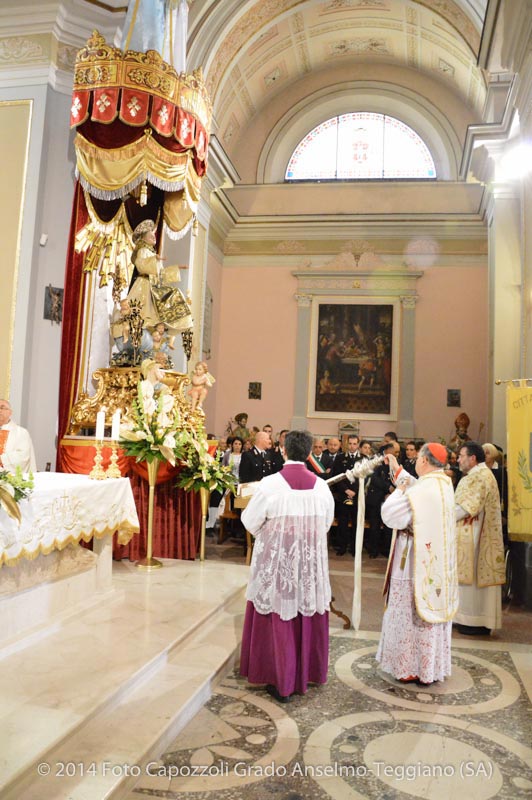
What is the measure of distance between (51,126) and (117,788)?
7194 mm

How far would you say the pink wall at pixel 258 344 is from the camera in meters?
13.8

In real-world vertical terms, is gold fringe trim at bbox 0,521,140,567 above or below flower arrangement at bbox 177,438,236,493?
below

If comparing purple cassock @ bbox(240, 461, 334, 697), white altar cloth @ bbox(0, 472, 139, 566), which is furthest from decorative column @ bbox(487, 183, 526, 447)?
purple cassock @ bbox(240, 461, 334, 697)

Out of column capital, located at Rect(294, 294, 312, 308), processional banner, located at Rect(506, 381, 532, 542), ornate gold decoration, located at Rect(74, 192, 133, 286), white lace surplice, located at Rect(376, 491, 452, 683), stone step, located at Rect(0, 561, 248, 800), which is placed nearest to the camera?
stone step, located at Rect(0, 561, 248, 800)

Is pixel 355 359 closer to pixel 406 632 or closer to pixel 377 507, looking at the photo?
pixel 377 507

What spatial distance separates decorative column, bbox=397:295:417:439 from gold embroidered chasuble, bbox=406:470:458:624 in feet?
29.7

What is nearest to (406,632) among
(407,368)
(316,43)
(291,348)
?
(407,368)

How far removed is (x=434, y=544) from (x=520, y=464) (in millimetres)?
1971

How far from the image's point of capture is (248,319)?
46.5 ft

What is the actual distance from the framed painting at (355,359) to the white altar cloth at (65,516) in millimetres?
8779

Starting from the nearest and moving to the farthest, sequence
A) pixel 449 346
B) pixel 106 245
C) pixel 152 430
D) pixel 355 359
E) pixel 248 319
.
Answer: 1. pixel 152 430
2. pixel 106 245
3. pixel 449 346
4. pixel 355 359
5. pixel 248 319

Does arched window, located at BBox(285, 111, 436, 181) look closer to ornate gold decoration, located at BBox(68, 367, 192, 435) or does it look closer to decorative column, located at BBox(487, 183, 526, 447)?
decorative column, located at BBox(487, 183, 526, 447)

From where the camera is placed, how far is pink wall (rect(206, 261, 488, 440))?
43.2 ft

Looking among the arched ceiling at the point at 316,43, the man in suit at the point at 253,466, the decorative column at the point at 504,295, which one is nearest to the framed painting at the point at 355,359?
the decorative column at the point at 504,295
